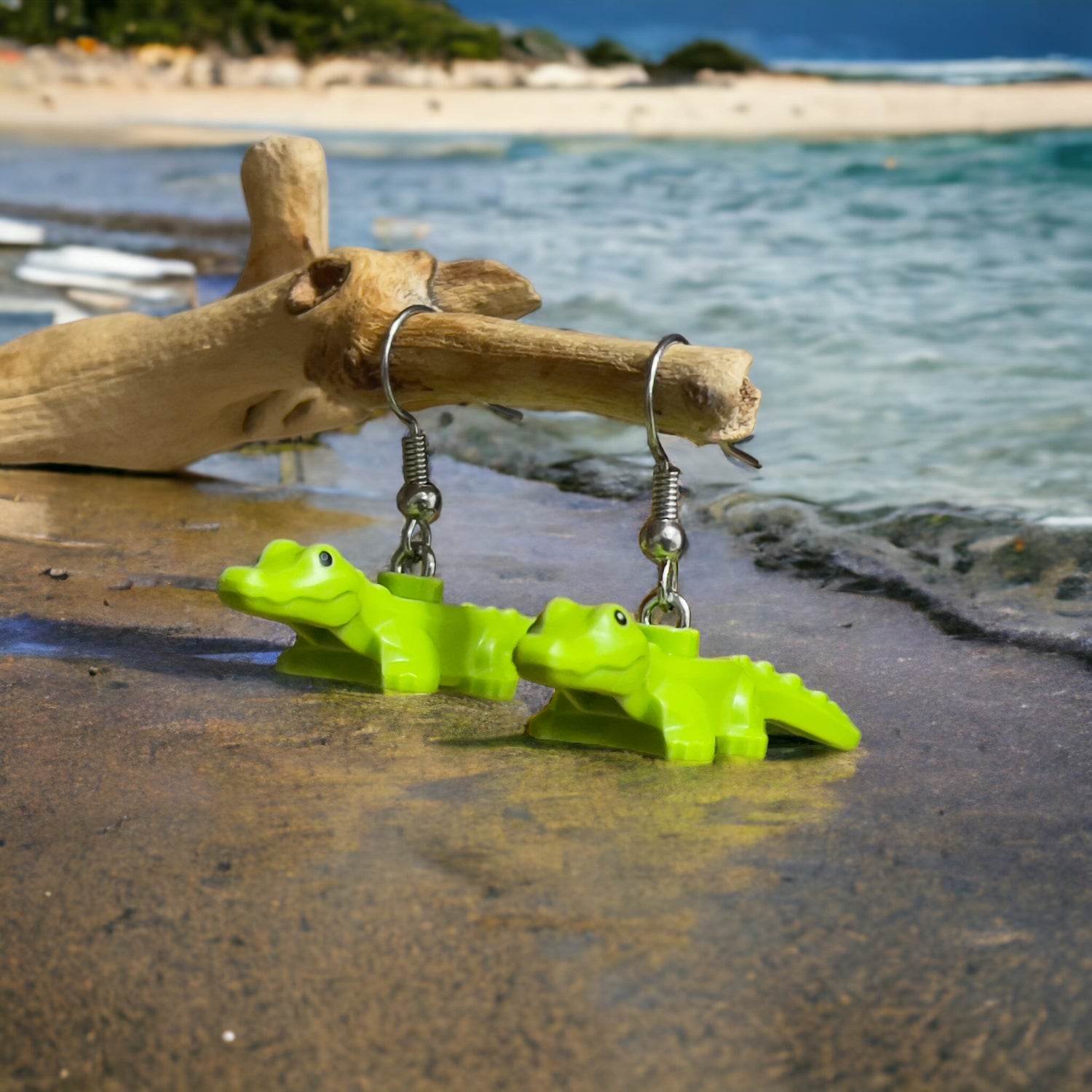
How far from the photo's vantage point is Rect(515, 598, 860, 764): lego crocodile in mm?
1694

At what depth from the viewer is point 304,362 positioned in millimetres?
2545

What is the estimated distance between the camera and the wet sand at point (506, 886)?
46.8 inches

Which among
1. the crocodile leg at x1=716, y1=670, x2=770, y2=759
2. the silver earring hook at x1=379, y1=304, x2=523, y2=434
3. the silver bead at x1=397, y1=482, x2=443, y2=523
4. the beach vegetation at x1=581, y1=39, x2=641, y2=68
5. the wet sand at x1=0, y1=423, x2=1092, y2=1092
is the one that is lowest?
the wet sand at x1=0, y1=423, x2=1092, y2=1092

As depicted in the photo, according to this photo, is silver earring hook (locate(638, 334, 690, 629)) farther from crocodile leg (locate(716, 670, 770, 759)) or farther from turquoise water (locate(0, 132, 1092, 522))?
turquoise water (locate(0, 132, 1092, 522))

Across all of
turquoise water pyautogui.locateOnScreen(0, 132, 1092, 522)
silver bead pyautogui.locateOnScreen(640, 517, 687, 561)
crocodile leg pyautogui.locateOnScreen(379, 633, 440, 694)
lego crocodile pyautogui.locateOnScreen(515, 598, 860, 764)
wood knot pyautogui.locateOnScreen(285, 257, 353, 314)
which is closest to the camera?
lego crocodile pyautogui.locateOnScreen(515, 598, 860, 764)

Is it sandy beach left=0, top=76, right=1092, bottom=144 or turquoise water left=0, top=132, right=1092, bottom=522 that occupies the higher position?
sandy beach left=0, top=76, right=1092, bottom=144

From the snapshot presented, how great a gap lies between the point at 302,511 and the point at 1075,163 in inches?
579

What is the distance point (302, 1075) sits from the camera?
45.2 inches

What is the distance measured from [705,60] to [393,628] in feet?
76.5

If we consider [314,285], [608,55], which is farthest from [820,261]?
[608,55]

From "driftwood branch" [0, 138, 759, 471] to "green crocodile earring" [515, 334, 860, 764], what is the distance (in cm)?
11

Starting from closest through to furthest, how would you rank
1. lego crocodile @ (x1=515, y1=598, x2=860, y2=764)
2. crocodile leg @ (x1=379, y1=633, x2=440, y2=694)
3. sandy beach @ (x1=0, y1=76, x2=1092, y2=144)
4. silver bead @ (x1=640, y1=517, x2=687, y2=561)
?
lego crocodile @ (x1=515, y1=598, x2=860, y2=764) → silver bead @ (x1=640, y1=517, x2=687, y2=561) → crocodile leg @ (x1=379, y1=633, x2=440, y2=694) → sandy beach @ (x1=0, y1=76, x2=1092, y2=144)

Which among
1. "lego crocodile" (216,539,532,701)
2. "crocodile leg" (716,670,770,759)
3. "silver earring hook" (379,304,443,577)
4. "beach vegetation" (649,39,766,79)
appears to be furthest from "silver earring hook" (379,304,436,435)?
"beach vegetation" (649,39,766,79)

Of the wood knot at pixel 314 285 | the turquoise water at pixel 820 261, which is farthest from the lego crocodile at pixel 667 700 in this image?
the turquoise water at pixel 820 261
